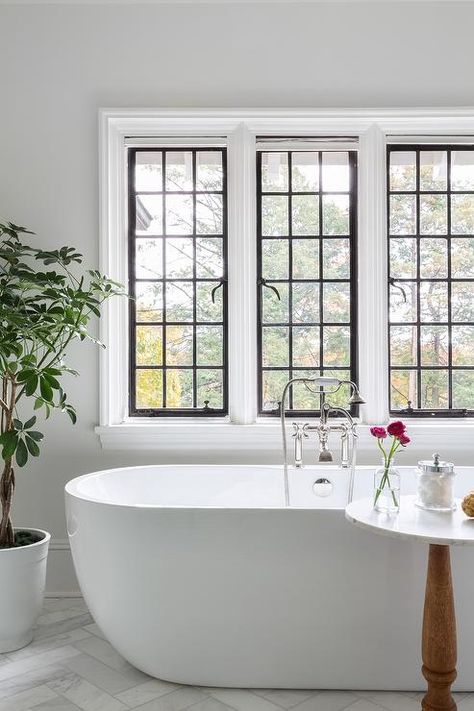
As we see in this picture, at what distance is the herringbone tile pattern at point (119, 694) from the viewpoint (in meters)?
2.14

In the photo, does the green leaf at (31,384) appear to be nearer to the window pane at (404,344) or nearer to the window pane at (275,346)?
the window pane at (275,346)

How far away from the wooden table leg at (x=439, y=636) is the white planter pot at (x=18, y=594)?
154 centimetres

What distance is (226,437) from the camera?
3121 mm

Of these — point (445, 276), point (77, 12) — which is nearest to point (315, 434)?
point (445, 276)

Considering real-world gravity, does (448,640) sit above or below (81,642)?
above

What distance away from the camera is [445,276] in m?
3.28

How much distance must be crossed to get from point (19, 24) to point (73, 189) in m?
0.83

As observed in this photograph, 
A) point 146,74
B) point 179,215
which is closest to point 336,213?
point 179,215

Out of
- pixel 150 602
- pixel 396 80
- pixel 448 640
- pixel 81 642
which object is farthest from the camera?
pixel 396 80

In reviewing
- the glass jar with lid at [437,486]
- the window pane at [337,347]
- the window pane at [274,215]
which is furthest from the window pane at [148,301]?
the glass jar with lid at [437,486]

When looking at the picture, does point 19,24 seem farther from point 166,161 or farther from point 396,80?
point 396,80

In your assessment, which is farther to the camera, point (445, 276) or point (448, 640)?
point (445, 276)

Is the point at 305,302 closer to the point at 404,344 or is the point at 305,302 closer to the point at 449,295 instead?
the point at 404,344

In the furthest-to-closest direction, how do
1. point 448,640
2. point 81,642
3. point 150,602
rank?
point 81,642 → point 150,602 → point 448,640
